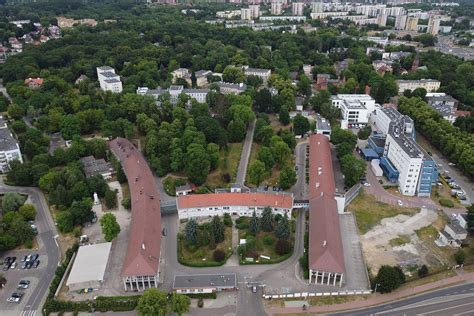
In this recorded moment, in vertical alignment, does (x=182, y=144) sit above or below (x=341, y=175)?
above

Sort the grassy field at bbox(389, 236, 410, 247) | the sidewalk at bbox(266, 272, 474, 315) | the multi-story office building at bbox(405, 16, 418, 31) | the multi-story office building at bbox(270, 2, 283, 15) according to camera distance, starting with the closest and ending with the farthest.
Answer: the sidewalk at bbox(266, 272, 474, 315), the grassy field at bbox(389, 236, 410, 247), the multi-story office building at bbox(405, 16, 418, 31), the multi-story office building at bbox(270, 2, 283, 15)

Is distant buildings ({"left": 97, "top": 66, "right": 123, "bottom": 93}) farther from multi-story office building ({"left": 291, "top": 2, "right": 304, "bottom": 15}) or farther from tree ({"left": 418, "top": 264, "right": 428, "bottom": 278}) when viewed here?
multi-story office building ({"left": 291, "top": 2, "right": 304, "bottom": 15})

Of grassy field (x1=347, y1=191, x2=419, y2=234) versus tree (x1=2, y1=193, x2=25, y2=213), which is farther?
tree (x1=2, y1=193, x2=25, y2=213)

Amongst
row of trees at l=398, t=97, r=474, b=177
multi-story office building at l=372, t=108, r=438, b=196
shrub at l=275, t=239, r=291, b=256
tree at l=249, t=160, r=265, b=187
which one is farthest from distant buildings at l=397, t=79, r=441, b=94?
Result: shrub at l=275, t=239, r=291, b=256

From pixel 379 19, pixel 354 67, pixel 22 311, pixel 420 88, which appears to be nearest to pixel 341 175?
pixel 420 88

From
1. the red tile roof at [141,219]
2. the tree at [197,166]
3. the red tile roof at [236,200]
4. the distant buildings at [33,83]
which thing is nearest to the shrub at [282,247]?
the red tile roof at [236,200]

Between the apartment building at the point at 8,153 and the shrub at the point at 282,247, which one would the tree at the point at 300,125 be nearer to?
the shrub at the point at 282,247

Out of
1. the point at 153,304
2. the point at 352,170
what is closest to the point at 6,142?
the point at 153,304

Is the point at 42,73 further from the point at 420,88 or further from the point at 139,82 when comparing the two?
the point at 420,88
